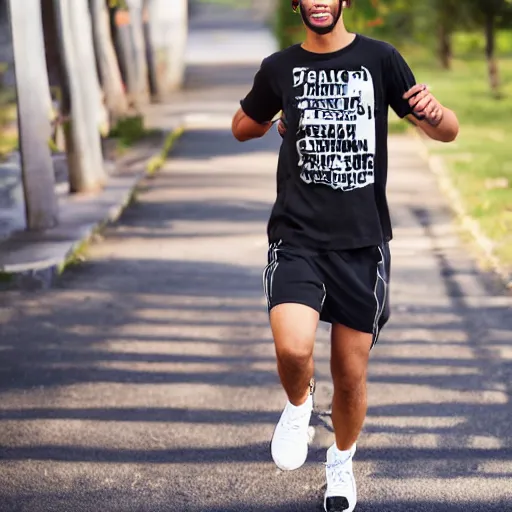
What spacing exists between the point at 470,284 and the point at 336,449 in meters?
4.38

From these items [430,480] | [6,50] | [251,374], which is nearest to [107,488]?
[430,480]

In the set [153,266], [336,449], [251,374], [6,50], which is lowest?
[6,50]

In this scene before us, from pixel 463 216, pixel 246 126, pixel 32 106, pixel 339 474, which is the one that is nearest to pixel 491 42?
pixel 463 216

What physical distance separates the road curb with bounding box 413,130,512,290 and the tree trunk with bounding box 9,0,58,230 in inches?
147

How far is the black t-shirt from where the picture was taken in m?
4.26

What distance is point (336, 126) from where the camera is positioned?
4285 mm

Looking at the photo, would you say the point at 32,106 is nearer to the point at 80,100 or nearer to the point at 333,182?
the point at 80,100

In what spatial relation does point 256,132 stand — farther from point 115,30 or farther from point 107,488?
point 115,30

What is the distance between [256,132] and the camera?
182 inches

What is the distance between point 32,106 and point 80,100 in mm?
2183

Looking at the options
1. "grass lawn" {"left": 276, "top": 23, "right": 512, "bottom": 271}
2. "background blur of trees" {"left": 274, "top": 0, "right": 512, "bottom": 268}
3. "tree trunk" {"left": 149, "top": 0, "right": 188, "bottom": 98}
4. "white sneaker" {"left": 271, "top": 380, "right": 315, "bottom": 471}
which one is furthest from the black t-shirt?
"tree trunk" {"left": 149, "top": 0, "right": 188, "bottom": 98}

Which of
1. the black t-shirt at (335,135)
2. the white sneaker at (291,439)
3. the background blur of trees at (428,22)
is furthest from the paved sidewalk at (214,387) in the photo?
the background blur of trees at (428,22)

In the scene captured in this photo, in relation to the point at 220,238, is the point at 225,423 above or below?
above

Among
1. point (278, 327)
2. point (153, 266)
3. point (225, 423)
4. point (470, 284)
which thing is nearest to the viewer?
point (278, 327)
